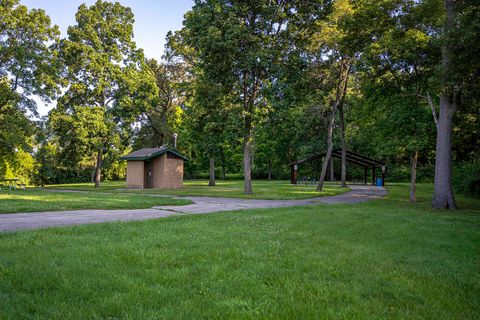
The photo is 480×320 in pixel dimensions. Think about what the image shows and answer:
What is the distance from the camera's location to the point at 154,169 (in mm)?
30375

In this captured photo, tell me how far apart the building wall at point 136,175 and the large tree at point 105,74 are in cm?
443

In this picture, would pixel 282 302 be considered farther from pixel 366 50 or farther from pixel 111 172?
pixel 111 172

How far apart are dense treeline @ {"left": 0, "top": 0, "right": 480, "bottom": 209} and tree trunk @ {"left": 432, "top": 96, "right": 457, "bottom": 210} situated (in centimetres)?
4

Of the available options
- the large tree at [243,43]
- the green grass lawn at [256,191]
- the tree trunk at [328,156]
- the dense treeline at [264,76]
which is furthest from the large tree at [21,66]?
the tree trunk at [328,156]

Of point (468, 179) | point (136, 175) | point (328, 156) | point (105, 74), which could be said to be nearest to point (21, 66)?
point (105, 74)

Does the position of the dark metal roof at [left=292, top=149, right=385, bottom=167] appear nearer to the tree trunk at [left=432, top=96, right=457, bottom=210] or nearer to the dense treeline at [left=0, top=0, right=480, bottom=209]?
the dense treeline at [left=0, top=0, right=480, bottom=209]

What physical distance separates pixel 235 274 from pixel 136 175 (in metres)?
26.9

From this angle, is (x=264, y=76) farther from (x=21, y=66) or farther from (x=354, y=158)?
(x=354, y=158)

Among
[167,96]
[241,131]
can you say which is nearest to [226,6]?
[241,131]

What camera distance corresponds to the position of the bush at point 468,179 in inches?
870

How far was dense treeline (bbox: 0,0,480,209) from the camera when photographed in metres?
16.2

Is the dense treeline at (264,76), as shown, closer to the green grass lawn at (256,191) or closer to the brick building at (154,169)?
the green grass lawn at (256,191)

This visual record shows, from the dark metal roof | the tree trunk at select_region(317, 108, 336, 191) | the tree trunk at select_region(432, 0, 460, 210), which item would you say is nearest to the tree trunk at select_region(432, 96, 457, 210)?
the tree trunk at select_region(432, 0, 460, 210)

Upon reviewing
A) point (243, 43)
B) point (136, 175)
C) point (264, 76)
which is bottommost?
point (136, 175)
